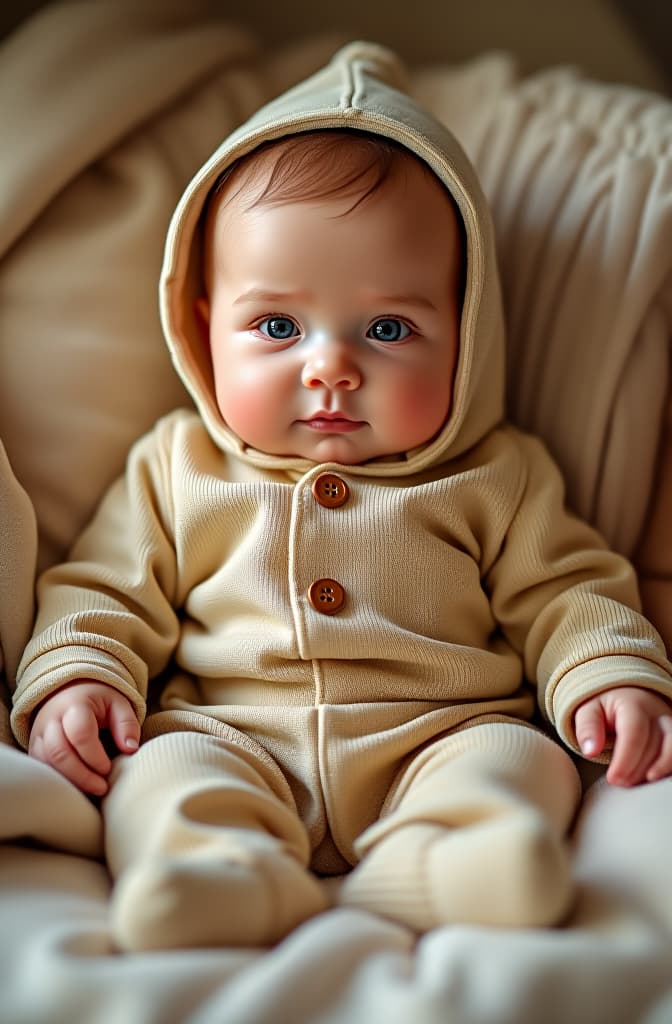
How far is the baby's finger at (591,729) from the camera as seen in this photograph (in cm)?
107

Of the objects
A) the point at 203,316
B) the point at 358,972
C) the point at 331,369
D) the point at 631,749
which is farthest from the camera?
the point at 203,316

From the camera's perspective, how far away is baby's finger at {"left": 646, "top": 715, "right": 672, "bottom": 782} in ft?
3.43

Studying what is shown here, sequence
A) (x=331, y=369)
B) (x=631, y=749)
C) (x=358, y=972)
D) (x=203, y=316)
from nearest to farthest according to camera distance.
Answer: (x=358, y=972) < (x=631, y=749) < (x=331, y=369) < (x=203, y=316)

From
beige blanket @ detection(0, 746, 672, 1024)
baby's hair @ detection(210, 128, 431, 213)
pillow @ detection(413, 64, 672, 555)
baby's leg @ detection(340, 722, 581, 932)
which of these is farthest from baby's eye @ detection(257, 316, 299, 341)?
beige blanket @ detection(0, 746, 672, 1024)

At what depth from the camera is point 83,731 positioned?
106 centimetres

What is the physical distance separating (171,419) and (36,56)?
0.51 meters

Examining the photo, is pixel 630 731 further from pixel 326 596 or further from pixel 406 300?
pixel 406 300

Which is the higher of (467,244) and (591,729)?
(467,244)

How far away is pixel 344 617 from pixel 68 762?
31cm

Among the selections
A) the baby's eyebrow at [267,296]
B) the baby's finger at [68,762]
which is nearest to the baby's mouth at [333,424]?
the baby's eyebrow at [267,296]

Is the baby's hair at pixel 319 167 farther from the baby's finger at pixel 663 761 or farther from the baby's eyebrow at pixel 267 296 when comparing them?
the baby's finger at pixel 663 761

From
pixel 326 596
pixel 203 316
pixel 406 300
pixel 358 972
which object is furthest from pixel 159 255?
pixel 358 972

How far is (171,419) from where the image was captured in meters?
1.35

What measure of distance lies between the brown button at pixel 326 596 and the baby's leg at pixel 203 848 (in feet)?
0.52
